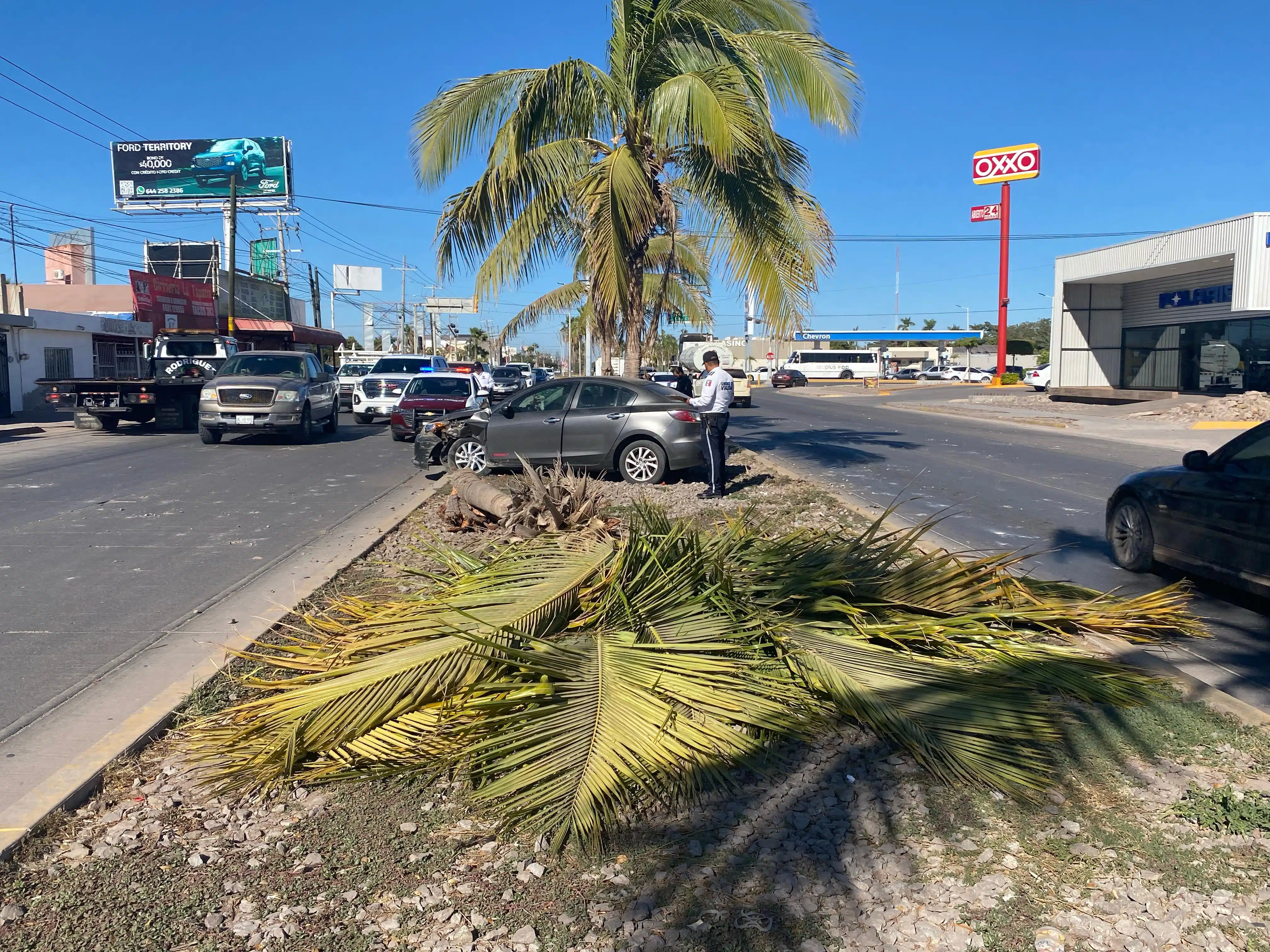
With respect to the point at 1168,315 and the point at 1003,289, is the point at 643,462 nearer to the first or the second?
the point at 1168,315

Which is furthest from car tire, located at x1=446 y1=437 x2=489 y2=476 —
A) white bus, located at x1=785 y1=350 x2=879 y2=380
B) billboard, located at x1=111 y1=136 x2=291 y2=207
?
white bus, located at x1=785 y1=350 x2=879 y2=380

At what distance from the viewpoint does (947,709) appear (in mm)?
4266


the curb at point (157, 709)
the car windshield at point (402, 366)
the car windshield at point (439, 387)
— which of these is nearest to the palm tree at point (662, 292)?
the car windshield at point (439, 387)

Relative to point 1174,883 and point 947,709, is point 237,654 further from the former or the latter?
point 1174,883

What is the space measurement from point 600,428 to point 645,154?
3643 mm

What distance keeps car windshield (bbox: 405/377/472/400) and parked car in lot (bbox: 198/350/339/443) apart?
2.05 meters

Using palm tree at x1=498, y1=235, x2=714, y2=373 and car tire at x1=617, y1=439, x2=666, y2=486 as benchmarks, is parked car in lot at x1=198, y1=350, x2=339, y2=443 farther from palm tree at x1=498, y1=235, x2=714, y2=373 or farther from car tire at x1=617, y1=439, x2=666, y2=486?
car tire at x1=617, y1=439, x2=666, y2=486

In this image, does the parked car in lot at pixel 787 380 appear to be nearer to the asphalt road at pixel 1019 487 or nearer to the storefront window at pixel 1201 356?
the storefront window at pixel 1201 356

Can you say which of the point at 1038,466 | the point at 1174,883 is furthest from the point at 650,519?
the point at 1038,466

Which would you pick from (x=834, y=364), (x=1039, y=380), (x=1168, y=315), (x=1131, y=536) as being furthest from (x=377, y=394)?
(x=834, y=364)

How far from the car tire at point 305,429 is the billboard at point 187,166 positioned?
4214 centimetres

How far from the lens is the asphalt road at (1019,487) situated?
6422mm

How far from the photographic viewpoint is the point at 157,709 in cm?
501

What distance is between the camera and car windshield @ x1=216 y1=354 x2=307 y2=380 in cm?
2102
